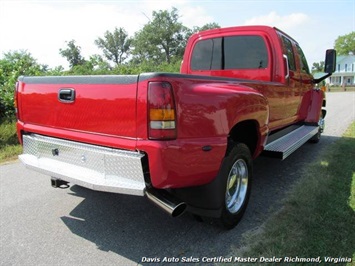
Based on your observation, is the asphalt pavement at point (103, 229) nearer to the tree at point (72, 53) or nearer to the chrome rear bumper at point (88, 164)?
the chrome rear bumper at point (88, 164)

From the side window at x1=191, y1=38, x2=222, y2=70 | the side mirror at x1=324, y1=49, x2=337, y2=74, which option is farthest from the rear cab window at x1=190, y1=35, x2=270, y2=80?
the side mirror at x1=324, y1=49, x2=337, y2=74

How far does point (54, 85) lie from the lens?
9.91 feet

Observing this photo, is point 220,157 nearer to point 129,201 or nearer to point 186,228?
point 186,228

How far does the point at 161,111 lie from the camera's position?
7.79 feet

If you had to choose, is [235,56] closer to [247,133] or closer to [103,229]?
[247,133]

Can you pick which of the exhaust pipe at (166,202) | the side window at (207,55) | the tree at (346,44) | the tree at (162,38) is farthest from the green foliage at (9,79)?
the tree at (346,44)

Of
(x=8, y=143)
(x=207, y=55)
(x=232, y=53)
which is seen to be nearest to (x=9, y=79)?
(x=8, y=143)

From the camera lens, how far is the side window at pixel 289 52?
200 inches

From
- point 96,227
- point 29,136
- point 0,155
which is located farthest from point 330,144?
point 0,155

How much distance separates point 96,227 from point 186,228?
93cm

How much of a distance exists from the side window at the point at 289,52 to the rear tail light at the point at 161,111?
329cm

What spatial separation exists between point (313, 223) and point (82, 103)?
2.56 m

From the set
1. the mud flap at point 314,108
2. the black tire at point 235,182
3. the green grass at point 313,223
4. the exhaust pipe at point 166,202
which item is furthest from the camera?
the mud flap at point 314,108

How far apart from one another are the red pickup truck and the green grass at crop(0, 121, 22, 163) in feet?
10.8
